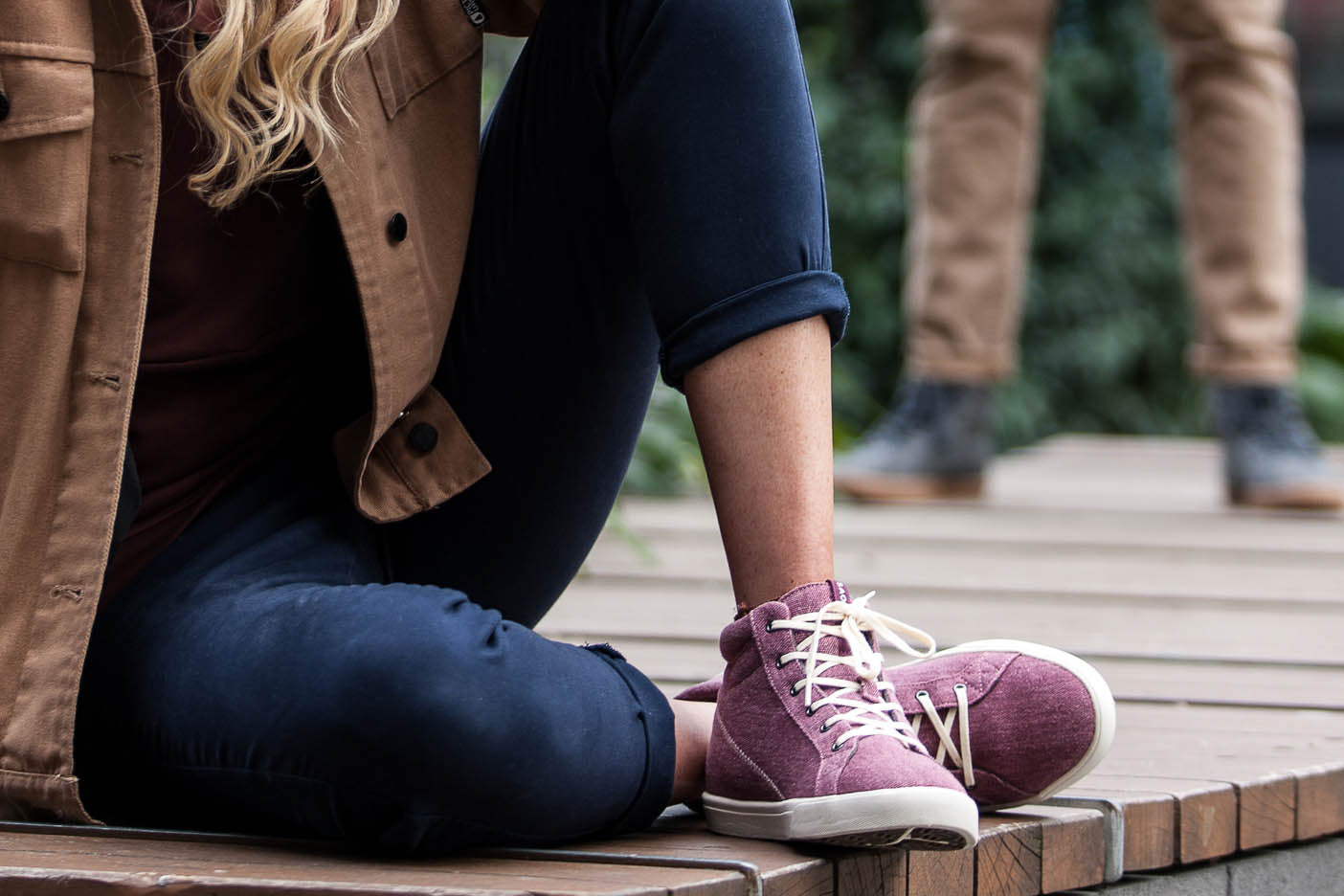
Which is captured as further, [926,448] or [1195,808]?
[926,448]

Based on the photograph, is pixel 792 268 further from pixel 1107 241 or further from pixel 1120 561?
pixel 1107 241

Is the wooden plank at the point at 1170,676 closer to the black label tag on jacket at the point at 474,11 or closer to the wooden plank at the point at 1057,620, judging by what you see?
the wooden plank at the point at 1057,620

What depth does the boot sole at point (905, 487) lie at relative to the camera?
3520mm

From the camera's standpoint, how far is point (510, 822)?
1.09 meters

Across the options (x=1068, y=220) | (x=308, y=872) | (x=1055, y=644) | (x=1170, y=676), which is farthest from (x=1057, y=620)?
(x=1068, y=220)

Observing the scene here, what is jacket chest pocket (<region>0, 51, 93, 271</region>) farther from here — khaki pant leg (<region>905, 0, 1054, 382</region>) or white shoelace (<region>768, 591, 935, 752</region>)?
khaki pant leg (<region>905, 0, 1054, 382</region>)

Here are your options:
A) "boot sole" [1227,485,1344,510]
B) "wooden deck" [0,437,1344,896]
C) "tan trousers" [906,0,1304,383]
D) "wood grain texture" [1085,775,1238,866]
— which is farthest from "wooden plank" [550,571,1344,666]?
"tan trousers" [906,0,1304,383]

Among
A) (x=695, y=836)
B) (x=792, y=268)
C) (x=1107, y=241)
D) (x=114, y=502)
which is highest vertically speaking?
(x=1107, y=241)

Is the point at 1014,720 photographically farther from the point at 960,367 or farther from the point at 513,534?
the point at 960,367

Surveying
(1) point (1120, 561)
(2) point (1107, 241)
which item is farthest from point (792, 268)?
(2) point (1107, 241)

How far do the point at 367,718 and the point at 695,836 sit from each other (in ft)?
0.77

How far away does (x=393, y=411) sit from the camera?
3.91ft

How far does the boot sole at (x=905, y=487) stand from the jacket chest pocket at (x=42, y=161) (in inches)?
96.6

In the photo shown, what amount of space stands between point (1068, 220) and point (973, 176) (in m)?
2.76
